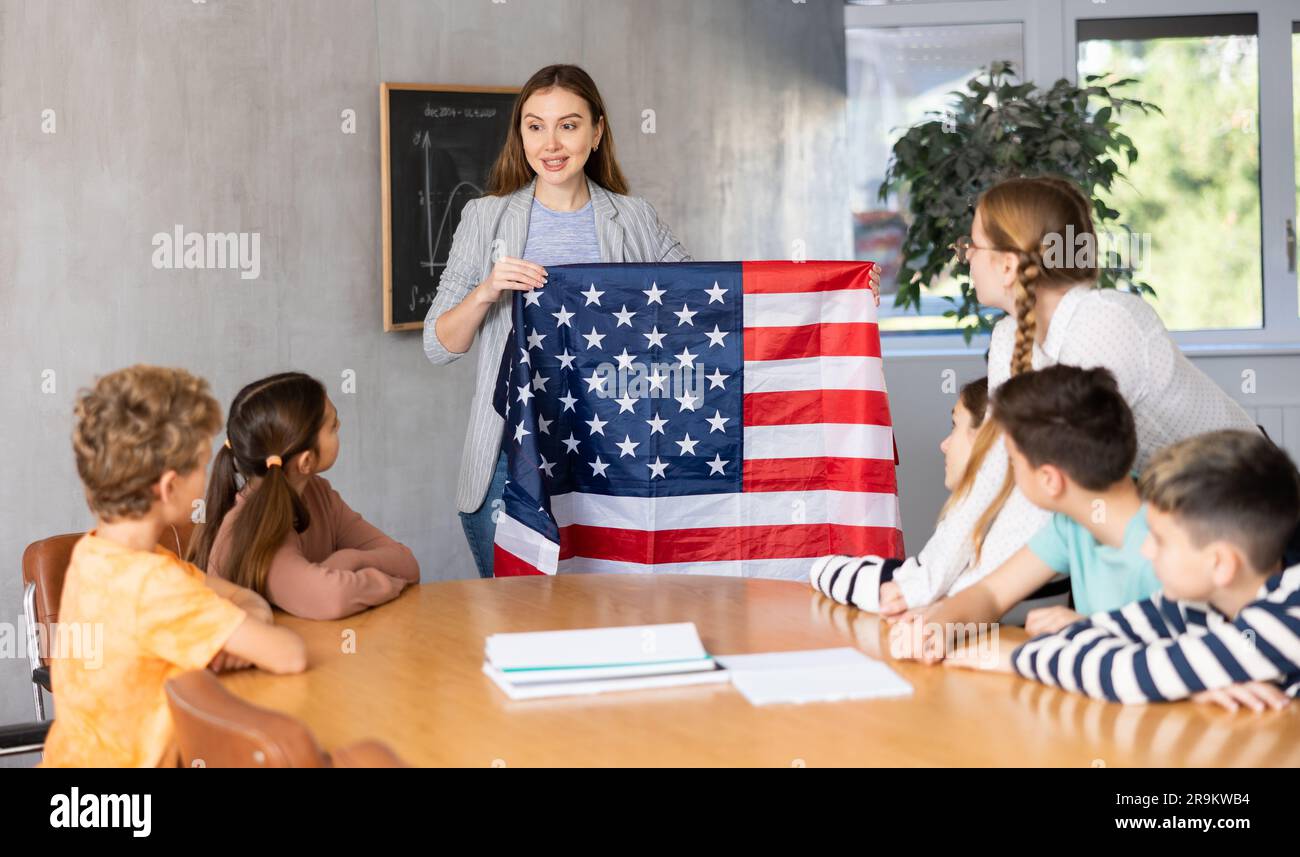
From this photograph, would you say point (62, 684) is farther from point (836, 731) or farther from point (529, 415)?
point (529, 415)

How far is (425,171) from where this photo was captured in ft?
14.4

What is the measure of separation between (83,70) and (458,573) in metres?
2.03

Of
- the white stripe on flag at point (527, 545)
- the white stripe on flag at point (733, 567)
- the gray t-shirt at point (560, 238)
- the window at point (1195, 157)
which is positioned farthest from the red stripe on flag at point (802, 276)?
the window at point (1195, 157)

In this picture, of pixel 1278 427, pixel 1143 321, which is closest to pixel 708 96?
pixel 1278 427

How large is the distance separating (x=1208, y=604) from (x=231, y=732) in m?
1.28

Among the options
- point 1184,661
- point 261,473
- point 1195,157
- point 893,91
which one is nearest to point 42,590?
point 261,473

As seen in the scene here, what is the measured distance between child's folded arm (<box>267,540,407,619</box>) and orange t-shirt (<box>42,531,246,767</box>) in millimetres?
418

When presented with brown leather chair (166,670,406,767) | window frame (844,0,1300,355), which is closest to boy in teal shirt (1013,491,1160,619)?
brown leather chair (166,670,406,767)

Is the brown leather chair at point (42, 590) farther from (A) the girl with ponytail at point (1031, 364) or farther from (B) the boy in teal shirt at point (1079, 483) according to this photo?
(B) the boy in teal shirt at point (1079, 483)

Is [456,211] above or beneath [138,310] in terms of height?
above

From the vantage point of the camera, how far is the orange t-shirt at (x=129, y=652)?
179cm

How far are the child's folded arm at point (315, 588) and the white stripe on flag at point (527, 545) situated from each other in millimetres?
751

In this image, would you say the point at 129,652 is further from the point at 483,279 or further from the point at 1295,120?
the point at 1295,120
